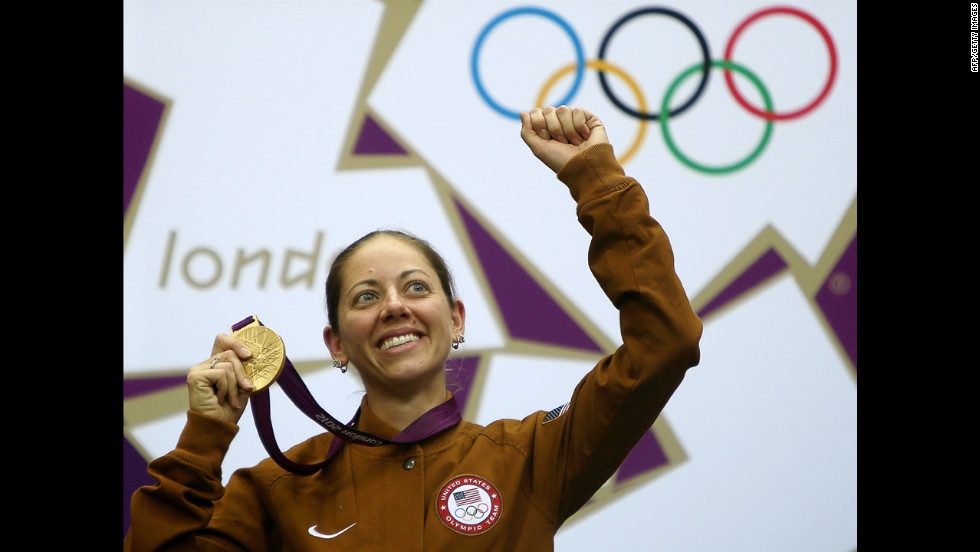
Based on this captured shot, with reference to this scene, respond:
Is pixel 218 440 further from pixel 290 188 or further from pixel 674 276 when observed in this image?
pixel 290 188

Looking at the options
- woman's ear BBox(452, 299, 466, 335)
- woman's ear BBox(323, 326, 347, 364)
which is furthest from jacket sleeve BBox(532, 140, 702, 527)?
woman's ear BBox(323, 326, 347, 364)

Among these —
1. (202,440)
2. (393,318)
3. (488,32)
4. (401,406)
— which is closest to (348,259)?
(393,318)

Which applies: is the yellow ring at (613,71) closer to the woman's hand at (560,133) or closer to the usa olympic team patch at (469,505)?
the woman's hand at (560,133)

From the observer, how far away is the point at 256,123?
3047 mm

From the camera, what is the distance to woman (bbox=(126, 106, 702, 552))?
5.22 ft

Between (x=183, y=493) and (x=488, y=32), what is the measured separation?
1.96 meters

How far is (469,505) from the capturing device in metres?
1.70

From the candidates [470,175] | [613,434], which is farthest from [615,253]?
[470,175]

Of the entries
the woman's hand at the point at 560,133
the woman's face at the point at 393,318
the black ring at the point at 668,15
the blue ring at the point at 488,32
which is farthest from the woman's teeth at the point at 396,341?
the black ring at the point at 668,15

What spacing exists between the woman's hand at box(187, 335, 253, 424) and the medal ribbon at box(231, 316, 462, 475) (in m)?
0.06

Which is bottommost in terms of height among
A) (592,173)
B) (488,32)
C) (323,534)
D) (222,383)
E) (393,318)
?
(323,534)

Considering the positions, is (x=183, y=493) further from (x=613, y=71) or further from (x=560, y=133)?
(x=613, y=71)

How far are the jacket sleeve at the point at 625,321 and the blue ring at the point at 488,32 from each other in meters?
1.45

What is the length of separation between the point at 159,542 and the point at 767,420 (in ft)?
6.48
